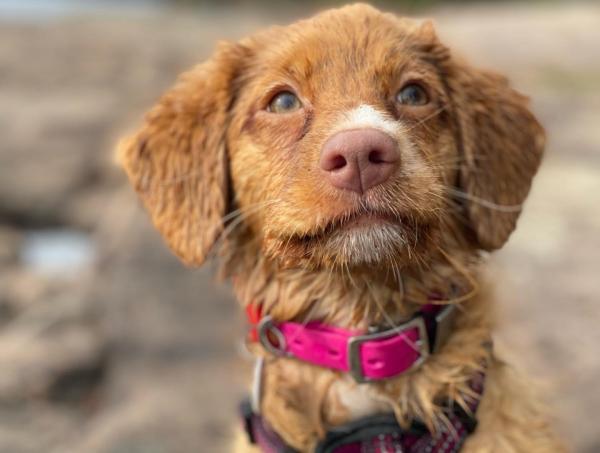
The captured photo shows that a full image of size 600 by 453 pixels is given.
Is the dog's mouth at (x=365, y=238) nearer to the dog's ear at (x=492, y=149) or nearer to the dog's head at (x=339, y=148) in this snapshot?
the dog's head at (x=339, y=148)

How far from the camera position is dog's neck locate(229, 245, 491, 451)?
10.4 feet

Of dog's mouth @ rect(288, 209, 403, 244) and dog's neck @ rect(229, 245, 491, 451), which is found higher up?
dog's mouth @ rect(288, 209, 403, 244)

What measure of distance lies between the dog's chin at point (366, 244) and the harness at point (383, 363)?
0.94 feet

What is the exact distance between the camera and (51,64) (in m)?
12.9

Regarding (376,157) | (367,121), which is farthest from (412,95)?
(376,157)

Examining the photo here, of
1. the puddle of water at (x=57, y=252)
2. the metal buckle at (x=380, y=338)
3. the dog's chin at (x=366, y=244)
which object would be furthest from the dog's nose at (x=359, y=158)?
the puddle of water at (x=57, y=252)

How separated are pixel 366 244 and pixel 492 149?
879mm

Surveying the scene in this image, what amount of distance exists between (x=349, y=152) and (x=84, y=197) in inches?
265

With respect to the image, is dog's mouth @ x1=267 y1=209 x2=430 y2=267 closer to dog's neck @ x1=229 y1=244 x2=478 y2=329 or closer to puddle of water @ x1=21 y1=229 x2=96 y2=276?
dog's neck @ x1=229 y1=244 x2=478 y2=329

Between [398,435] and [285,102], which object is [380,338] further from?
[285,102]

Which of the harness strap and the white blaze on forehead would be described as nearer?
the white blaze on forehead

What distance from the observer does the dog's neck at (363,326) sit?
3.17 metres

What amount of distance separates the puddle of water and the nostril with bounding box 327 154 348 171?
515 centimetres

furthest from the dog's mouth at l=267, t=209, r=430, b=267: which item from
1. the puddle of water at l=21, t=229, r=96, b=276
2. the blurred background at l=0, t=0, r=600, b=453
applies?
the puddle of water at l=21, t=229, r=96, b=276
